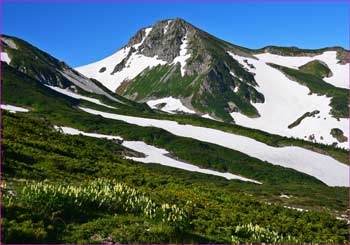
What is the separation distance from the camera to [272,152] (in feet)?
517

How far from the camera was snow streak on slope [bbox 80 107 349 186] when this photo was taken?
5600 inches

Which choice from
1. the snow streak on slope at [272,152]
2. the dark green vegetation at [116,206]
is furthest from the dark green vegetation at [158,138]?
the dark green vegetation at [116,206]

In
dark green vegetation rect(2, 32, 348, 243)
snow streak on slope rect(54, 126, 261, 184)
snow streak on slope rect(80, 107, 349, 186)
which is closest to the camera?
dark green vegetation rect(2, 32, 348, 243)

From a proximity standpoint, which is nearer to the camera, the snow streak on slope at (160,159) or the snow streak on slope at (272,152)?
the snow streak on slope at (160,159)

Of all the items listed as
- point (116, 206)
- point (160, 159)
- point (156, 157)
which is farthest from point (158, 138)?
point (116, 206)

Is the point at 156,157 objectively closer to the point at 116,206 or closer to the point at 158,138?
the point at 158,138

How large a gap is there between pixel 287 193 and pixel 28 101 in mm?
107254

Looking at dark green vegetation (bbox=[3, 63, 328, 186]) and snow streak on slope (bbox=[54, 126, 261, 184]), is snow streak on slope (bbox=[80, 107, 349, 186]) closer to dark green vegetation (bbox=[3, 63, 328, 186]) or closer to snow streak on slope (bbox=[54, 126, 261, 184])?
dark green vegetation (bbox=[3, 63, 328, 186])

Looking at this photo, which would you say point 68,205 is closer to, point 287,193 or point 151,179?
point 151,179

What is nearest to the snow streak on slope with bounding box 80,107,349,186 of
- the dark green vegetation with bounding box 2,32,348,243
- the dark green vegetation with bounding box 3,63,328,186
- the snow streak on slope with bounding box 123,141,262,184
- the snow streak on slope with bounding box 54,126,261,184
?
the dark green vegetation with bounding box 3,63,328,186

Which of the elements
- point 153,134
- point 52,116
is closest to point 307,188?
point 153,134

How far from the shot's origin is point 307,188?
10525 cm

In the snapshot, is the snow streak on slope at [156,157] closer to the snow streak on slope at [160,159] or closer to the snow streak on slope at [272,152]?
the snow streak on slope at [160,159]

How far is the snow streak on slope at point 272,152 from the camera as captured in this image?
14225cm
